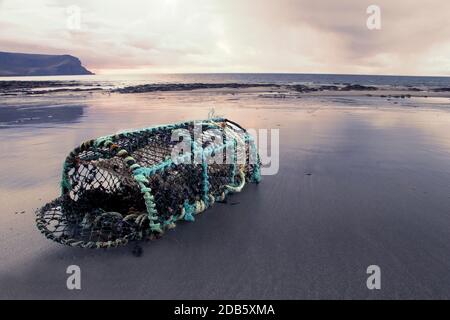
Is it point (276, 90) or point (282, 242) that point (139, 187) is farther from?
point (276, 90)

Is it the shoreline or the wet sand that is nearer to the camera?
the wet sand

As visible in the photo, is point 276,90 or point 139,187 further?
point 276,90

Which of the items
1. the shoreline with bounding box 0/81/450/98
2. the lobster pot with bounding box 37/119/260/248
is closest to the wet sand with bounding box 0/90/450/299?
the lobster pot with bounding box 37/119/260/248

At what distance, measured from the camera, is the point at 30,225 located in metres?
3.78

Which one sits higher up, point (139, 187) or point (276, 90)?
point (276, 90)

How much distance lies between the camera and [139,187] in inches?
157

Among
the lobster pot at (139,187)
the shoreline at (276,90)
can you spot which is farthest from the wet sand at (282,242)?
the shoreline at (276,90)

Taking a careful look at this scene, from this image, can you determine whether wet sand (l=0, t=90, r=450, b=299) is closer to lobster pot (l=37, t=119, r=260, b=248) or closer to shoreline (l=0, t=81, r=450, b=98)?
lobster pot (l=37, t=119, r=260, b=248)

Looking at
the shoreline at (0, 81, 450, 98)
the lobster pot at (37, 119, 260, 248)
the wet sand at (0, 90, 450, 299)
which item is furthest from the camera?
the shoreline at (0, 81, 450, 98)

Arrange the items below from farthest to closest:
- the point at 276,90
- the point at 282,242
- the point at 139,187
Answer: the point at 276,90 < the point at 139,187 < the point at 282,242

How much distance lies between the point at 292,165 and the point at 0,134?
25.1 ft

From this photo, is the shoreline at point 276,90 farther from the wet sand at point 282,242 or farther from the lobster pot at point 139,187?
the lobster pot at point 139,187

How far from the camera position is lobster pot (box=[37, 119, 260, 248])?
3.39 metres

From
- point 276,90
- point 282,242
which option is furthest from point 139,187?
point 276,90
